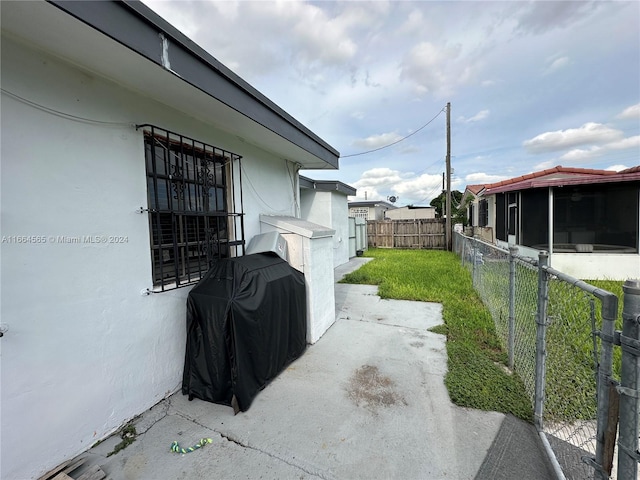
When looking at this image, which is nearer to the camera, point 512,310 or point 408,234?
point 512,310

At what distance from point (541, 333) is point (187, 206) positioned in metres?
3.45

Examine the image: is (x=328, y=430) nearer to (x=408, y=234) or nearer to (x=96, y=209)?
(x=96, y=209)

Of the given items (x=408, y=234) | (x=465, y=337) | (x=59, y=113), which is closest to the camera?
(x=59, y=113)

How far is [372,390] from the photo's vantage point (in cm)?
278

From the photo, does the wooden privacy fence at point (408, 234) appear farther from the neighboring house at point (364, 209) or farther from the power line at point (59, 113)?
the power line at point (59, 113)

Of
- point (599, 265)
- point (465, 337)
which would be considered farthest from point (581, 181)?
point (465, 337)

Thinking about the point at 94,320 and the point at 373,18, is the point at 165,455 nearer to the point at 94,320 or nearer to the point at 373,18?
the point at 94,320

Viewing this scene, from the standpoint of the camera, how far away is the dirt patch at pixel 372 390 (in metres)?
2.58

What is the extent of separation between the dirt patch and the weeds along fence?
3.73 feet

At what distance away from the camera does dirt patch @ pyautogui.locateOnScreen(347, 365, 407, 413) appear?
8.48 ft

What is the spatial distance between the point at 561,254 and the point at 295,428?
8167 mm

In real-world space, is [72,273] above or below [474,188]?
below

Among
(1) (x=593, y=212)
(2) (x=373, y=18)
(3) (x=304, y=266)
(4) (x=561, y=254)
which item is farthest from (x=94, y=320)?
(1) (x=593, y=212)

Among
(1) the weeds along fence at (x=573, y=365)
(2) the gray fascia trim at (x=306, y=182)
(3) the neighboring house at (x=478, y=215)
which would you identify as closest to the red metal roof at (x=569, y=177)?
(3) the neighboring house at (x=478, y=215)
